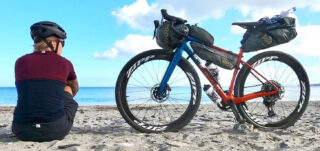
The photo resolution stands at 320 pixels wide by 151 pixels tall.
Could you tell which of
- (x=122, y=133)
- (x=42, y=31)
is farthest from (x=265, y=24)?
(x=42, y=31)

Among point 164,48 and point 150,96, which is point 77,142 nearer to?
point 150,96

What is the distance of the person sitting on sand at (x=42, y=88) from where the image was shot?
12.9 feet

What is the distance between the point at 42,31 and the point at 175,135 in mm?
2247

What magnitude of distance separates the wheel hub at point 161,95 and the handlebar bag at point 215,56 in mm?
729

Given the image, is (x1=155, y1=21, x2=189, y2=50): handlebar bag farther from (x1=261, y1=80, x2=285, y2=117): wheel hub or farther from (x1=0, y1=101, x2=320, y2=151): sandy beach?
(x1=261, y1=80, x2=285, y2=117): wheel hub

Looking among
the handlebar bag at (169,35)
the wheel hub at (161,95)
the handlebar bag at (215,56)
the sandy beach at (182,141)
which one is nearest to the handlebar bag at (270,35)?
the handlebar bag at (215,56)

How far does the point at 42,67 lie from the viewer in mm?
3947

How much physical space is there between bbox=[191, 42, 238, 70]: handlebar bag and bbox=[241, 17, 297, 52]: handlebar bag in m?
0.32

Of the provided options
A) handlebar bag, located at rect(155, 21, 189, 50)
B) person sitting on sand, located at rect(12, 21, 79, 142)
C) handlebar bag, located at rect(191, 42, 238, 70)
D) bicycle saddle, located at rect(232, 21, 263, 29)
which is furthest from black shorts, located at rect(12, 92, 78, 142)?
bicycle saddle, located at rect(232, 21, 263, 29)

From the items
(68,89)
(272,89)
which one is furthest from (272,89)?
(68,89)

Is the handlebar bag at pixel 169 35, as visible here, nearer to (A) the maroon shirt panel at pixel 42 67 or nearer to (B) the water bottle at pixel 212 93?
(B) the water bottle at pixel 212 93

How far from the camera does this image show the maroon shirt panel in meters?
3.94

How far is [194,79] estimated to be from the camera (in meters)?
4.98

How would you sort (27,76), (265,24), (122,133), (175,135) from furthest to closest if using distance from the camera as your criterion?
1. (265,24)
2. (122,133)
3. (175,135)
4. (27,76)
